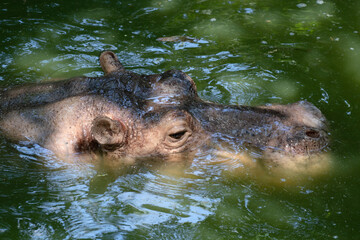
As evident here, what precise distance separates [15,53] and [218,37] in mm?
3911

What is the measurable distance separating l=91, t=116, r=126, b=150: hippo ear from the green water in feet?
1.63

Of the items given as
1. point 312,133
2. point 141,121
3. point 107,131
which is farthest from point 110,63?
point 312,133

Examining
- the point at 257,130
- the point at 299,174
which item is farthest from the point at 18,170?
the point at 299,174

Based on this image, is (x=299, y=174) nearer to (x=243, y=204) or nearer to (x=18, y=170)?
(x=243, y=204)

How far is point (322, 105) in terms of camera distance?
7191mm

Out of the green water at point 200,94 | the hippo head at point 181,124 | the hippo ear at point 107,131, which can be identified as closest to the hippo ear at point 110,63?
the hippo head at point 181,124

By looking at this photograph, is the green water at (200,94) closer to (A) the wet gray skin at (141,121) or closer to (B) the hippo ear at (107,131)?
(A) the wet gray skin at (141,121)

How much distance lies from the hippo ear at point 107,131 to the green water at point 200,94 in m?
0.50

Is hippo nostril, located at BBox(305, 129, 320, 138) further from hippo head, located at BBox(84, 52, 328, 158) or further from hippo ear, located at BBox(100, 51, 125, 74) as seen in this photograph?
hippo ear, located at BBox(100, 51, 125, 74)

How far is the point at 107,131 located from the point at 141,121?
16.7 inches

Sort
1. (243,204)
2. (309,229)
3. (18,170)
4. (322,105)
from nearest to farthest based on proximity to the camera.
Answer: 1. (309,229)
2. (243,204)
3. (18,170)
4. (322,105)

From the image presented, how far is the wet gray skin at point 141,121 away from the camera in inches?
213

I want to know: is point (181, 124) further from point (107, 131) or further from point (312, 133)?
point (312, 133)

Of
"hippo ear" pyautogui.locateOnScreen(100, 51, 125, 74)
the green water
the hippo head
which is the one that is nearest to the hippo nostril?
the hippo head
